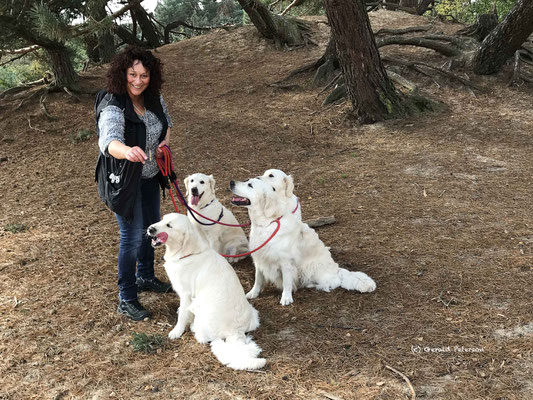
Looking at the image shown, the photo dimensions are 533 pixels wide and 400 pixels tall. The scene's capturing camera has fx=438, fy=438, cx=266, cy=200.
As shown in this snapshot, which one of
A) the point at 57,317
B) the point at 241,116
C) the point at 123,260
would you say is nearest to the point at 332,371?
the point at 123,260

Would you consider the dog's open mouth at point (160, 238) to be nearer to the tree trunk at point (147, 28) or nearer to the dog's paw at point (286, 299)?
the dog's paw at point (286, 299)

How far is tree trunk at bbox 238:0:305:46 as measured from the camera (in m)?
14.1

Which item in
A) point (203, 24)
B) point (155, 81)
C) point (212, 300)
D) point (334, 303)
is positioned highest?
point (203, 24)

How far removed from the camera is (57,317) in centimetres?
414

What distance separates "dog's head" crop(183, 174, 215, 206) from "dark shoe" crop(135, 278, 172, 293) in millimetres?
1065

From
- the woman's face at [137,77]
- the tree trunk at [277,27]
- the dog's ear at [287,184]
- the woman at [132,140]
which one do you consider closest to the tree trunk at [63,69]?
the tree trunk at [277,27]

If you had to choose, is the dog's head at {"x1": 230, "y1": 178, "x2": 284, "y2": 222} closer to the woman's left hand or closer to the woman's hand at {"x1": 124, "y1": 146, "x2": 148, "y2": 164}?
the woman's left hand

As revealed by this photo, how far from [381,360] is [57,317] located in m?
2.96

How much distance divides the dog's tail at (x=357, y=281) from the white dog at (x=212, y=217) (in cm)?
151

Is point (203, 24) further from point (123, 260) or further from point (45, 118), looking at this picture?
point (123, 260)

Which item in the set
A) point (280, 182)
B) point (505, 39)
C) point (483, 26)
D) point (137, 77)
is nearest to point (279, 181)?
point (280, 182)

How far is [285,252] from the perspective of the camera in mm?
4406

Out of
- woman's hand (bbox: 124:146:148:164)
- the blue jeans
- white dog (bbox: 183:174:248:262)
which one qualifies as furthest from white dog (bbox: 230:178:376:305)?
woman's hand (bbox: 124:146:148:164)

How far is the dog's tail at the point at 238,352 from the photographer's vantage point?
10.8 feet
